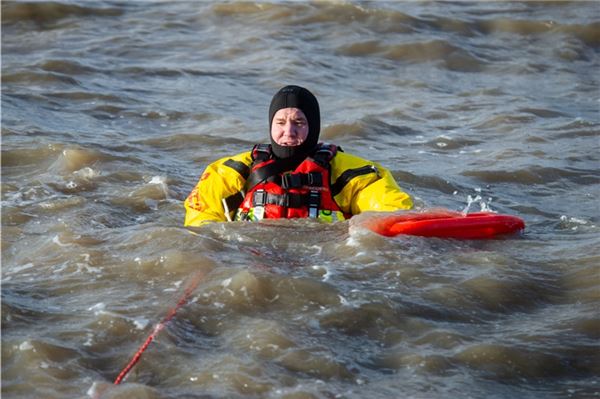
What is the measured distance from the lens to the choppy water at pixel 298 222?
17.9ft

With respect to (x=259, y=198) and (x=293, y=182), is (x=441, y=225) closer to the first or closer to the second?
(x=293, y=182)

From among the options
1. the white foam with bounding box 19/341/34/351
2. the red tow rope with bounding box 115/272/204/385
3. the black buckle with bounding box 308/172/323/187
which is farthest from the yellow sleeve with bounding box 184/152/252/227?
the white foam with bounding box 19/341/34/351

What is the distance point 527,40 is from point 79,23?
18.8ft

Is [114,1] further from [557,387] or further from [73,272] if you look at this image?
[557,387]

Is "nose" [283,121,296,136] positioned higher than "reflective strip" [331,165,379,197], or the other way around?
"nose" [283,121,296,136]

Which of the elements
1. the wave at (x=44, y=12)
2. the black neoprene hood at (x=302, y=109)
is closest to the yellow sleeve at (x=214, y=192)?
the black neoprene hood at (x=302, y=109)

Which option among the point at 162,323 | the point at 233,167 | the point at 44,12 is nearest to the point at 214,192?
the point at 233,167

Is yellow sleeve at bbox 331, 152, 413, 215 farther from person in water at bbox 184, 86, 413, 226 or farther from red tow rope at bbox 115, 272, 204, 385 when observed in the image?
red tow rope at bbox 115, 272, 204, 385

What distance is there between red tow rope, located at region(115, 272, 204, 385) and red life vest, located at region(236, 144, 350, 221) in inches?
36.3

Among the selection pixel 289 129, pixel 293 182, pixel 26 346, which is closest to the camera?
pixel 26 346

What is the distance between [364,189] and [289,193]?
517 mm

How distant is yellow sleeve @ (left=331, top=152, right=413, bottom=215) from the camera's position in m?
7.31

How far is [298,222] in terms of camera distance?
7.21 metres

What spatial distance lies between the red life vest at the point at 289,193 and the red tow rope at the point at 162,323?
3.03 feet
